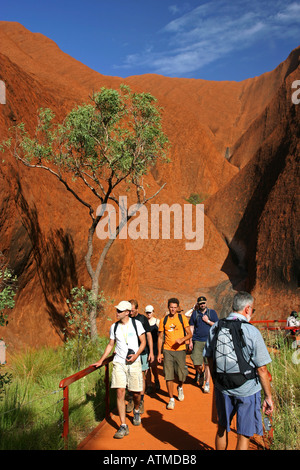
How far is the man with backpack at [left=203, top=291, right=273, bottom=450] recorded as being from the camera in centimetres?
338

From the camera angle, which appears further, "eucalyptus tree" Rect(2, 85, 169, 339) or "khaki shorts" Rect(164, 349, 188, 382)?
"eucalyptus tree" Rect(2, 85, 169, 339)

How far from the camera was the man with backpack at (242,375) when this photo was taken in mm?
3377

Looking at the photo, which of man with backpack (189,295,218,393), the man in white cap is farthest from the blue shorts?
man with backpack (189,295,218,393)

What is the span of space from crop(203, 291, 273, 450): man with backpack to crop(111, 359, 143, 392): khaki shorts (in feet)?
5.58

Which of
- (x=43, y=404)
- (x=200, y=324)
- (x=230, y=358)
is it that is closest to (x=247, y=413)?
(x=230, y=358)

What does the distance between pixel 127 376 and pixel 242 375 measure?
6.82 feet

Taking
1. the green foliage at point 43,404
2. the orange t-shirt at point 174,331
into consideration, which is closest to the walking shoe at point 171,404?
the orange t-shirt at point 174,331

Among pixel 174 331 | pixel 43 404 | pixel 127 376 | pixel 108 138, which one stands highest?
pixel 108 138

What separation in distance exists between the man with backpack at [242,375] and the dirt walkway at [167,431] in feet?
1.26

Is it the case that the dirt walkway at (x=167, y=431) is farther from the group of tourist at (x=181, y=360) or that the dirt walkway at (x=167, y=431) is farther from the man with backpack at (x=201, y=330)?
the man with backpack at (x=201, y=330)

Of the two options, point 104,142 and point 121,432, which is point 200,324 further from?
point 104,142

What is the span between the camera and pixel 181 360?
6.23 metres

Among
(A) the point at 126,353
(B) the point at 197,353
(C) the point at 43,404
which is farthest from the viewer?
(B) the point at 197,353

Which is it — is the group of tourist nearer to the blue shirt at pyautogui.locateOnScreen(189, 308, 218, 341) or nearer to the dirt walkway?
the blue shirt at pyautogui.locateOnScreen(189, 308, 218, 341)
